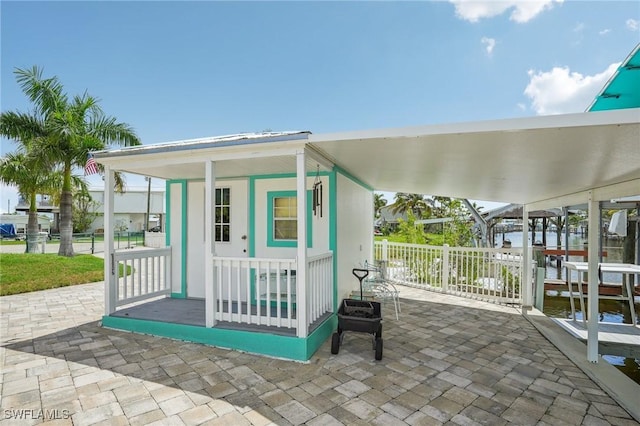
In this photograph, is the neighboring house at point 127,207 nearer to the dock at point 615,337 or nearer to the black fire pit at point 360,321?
the black fire pit at point 360,321

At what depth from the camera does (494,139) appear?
2480 millimetres

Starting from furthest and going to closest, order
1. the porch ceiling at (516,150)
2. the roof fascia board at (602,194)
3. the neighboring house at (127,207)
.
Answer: the neighboring house at (127,207)
the roof fascia board at (602,194)
the porch ceiling at (516,150)

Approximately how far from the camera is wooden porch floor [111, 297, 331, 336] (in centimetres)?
383

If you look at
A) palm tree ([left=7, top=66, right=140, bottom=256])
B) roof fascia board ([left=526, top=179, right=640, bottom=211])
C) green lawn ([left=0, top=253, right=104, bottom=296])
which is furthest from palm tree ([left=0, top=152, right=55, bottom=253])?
roof fascia board ([left=526, top=179, right=640, bottom=211])

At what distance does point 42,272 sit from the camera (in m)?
8.34

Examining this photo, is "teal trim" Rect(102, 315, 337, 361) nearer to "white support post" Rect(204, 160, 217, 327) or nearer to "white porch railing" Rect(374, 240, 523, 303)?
"white support post" Rect(204, 160, 217, 327)

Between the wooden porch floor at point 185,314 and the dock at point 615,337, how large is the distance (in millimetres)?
3514

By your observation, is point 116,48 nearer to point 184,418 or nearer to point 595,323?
point 184,418

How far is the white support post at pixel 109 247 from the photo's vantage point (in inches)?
177

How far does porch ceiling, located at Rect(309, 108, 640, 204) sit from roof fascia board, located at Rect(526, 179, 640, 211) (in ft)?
0.19

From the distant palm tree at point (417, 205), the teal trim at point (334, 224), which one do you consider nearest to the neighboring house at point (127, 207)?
the distant palm tree at point (417, 205)

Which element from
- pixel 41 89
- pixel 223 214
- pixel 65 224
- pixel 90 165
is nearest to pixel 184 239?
pixel 223 214

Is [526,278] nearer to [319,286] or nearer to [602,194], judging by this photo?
[602,194]

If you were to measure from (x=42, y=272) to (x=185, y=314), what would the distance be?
6575 mm
